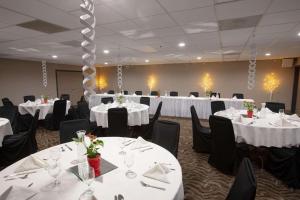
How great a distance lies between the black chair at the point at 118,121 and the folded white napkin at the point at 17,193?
2318 mm

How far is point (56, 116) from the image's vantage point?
540cm

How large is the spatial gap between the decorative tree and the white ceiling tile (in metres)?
7.32

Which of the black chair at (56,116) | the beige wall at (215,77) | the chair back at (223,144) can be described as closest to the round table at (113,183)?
the chair back at (223,144)

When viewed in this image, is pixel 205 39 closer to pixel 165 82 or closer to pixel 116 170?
pixel 116 170

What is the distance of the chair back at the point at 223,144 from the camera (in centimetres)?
271

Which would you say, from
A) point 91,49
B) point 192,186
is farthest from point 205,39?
point 91,49

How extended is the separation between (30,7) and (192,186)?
11.7 ft

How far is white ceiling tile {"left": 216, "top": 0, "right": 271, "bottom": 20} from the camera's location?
2.47 metres

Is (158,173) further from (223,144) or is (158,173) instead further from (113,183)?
(223,144)

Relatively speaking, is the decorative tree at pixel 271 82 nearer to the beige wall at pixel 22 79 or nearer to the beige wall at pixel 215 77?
the beige wall at pixel 215 77

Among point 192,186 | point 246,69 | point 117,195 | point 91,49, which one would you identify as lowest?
point 192,186

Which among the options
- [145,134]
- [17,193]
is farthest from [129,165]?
[145,134]

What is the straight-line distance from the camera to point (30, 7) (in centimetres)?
257

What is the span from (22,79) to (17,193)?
9.58 meters
